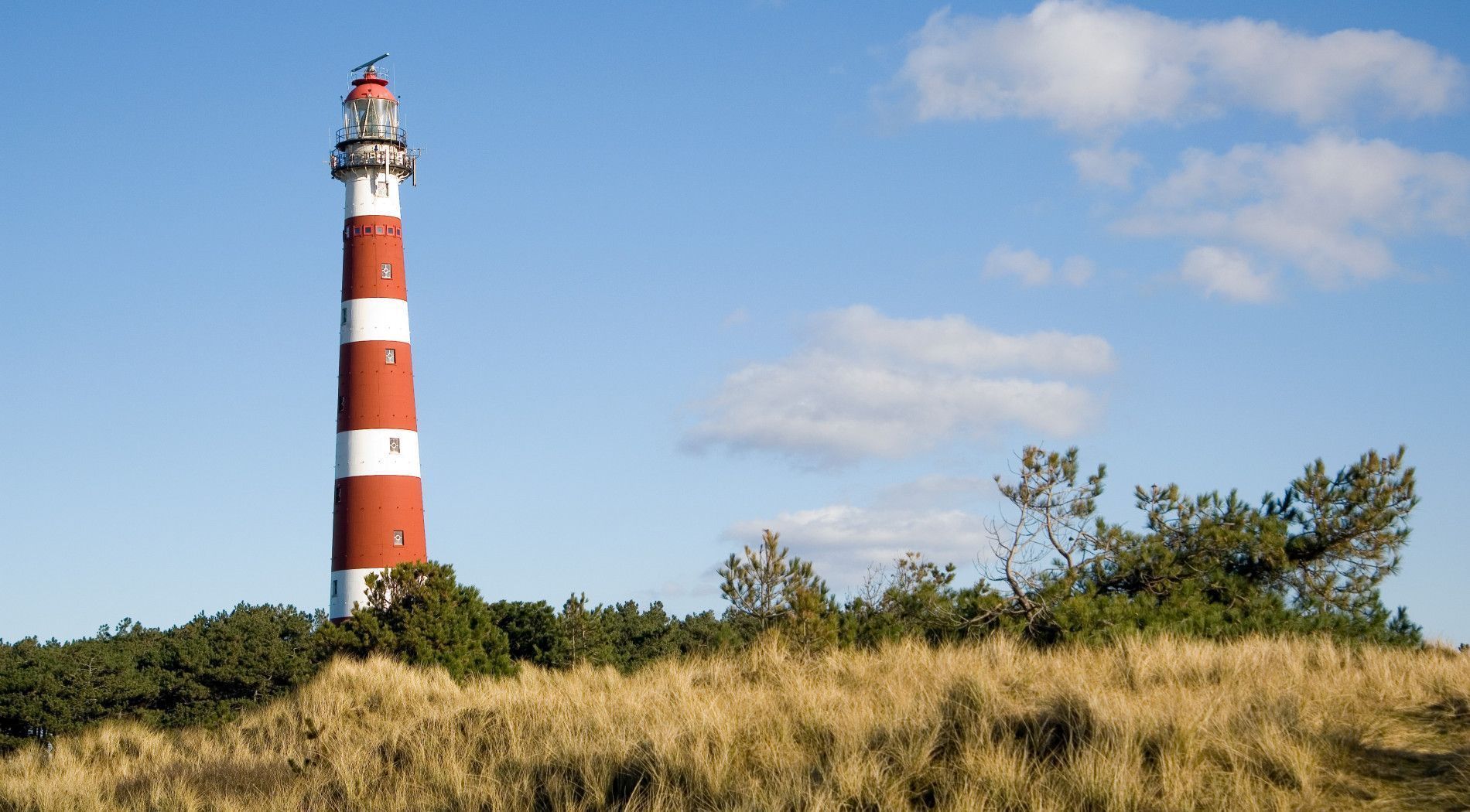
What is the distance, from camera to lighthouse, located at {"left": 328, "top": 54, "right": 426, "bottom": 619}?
4097 cm

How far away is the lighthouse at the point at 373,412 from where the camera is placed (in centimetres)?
4097

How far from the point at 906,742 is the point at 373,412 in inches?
1286

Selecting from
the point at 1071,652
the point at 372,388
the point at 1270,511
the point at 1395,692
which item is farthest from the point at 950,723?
the point at 372,388

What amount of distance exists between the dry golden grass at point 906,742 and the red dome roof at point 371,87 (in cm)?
3238

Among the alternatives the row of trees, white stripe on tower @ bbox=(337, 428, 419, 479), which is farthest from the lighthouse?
the row of trees

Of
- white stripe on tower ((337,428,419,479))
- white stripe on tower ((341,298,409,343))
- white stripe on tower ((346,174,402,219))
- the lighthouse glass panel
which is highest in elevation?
the lighthouse glass panel

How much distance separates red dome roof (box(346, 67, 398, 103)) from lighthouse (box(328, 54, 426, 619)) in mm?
3546

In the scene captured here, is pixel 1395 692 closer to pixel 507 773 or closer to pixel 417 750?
pixel 507 773

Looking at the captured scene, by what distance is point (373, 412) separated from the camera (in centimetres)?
4131

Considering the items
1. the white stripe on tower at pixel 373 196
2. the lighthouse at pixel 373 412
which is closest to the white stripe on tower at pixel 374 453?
the lighthouse at pixel 373 412

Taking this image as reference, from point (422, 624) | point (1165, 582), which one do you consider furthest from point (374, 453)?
point (1165, 582)

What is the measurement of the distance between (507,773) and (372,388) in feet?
99.4

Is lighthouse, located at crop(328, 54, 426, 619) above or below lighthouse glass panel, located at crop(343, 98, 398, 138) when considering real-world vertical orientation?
below

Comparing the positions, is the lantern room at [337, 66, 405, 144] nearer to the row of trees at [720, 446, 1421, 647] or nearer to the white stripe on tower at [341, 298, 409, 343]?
the white stripe on tower at [341, 298, 409, 343]
